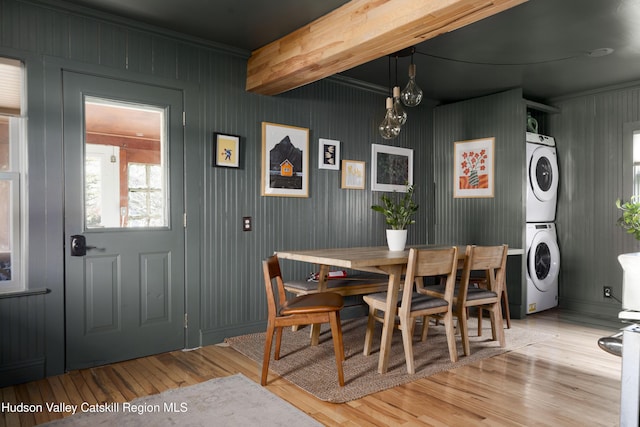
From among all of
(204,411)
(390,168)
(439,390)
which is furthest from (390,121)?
(204,411)

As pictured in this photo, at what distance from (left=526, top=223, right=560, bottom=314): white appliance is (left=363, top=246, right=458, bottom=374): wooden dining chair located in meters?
2.10

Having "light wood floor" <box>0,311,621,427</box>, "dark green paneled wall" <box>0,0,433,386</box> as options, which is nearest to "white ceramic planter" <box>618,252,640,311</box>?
"light wood floor" <box>0,311,621,427</box>

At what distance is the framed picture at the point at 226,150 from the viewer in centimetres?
365

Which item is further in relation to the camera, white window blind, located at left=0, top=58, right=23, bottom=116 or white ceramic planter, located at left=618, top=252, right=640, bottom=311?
white window blind, located at left=0, top=58, right=23, bottom=116

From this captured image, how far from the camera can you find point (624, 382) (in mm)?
812

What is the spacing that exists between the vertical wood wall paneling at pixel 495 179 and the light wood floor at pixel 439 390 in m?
1.56

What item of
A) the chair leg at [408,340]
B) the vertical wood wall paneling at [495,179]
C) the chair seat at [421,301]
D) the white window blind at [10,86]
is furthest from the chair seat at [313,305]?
the vertical wood wall paneling at [495,179]

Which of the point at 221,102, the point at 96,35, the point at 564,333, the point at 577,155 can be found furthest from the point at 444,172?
the point at 96,35

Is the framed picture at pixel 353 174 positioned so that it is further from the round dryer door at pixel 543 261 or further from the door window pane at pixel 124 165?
the round dryer door at pixel 543 261

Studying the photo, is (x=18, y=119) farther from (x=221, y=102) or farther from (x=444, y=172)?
(x=444, y=172)

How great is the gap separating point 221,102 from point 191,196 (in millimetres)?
852

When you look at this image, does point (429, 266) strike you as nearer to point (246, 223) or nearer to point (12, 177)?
point (246, 223)

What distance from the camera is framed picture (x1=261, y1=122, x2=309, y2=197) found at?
13.0 feet

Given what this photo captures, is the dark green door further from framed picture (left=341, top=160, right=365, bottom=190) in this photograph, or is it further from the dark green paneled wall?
framed picture (left=341, top=160, right=365, bottom=190)
